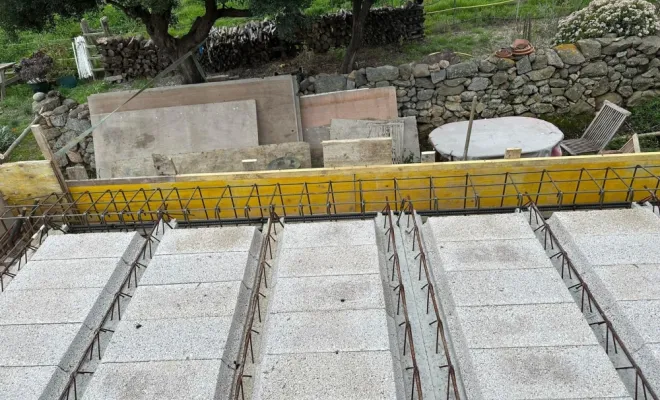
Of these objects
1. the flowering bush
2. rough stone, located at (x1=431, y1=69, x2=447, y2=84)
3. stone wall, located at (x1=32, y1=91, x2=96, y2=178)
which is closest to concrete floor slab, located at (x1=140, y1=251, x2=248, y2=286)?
rough stone, located at (x1=431, y1=69, x2=447, y2=84)

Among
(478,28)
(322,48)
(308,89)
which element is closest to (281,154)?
(308,89)

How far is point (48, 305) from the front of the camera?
169 inches

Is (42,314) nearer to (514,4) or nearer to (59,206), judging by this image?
(59,206)

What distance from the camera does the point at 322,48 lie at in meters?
15.1

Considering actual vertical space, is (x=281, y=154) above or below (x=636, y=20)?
below

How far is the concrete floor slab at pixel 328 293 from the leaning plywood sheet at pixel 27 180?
373 cm

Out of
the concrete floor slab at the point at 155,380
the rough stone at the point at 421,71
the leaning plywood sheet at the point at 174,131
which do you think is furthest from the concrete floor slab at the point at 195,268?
the rough stone at the point at 421,71

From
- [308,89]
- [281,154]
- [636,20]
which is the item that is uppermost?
[636,20]

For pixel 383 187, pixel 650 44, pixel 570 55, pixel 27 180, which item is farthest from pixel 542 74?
pixel 27 180

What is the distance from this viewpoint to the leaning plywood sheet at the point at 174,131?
10836 mm

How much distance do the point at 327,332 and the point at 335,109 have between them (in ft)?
26.4

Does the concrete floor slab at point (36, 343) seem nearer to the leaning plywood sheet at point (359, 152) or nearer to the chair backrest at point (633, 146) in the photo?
the leaning plywood sheet at point (359, 152)

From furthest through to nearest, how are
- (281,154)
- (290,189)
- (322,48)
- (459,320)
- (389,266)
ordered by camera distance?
(322,48)
(281,154)
(290,189)
(389,266)
(459,320)

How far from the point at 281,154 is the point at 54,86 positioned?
942 cm
